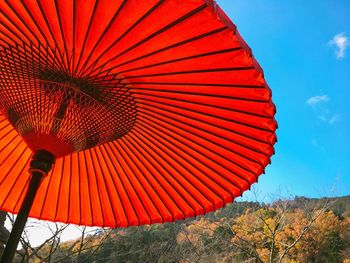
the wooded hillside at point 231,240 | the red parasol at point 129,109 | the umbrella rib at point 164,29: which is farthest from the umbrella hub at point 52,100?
the wooded hillside at point 231,240

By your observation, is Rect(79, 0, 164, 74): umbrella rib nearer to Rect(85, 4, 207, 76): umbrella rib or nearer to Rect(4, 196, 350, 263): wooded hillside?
Rect(85, 4, 207, 76): umbrella rib

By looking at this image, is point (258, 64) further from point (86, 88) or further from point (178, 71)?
point (86, 88)

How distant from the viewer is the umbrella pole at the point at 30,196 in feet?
3.67

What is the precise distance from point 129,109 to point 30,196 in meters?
0.54

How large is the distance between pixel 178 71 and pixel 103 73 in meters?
0.29

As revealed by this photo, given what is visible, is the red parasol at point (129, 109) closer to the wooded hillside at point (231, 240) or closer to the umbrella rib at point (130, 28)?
the umbrella rib at point (130, 28)

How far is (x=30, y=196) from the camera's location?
4.02 ft

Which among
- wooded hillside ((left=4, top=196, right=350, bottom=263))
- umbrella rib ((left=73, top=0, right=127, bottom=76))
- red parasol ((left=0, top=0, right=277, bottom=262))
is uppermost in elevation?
wooded hillside ((left=4, top=196, right=350, bottom=263))

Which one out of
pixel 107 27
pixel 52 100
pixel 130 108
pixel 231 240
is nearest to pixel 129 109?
pixel 130 108

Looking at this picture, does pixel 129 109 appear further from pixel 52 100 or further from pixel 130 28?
pixel 130 28

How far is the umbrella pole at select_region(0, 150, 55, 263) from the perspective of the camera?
1117 millimetres

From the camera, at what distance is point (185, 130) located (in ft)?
5.59

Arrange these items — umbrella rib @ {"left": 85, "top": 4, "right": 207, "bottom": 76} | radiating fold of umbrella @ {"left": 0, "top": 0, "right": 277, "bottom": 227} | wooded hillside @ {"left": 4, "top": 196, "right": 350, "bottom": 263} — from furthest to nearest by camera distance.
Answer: wooded hillside @ {"left": 4, "top": 196, "right": 350, "bottom": 263}, radiating fold of umbrella @ {"left": 0, "top": 0, "right": 277, "bottom": 227}, umbrella rib @ {"left": 85, "top": 4, "right": 207, "bottom": 76}

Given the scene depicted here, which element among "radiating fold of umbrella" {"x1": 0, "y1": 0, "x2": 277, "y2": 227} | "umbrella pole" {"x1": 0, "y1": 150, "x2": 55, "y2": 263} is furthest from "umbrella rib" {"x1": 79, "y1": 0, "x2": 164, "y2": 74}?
"umbrella pole" {"x1": 0, "y1": 150, "x2": 55, "y2": 263}
